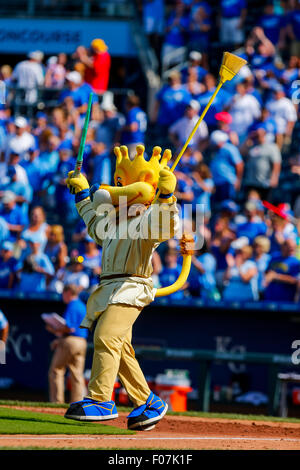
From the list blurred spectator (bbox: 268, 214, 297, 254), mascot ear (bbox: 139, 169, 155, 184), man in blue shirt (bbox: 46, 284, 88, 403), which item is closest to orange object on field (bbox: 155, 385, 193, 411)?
man in blue shirt (bbox: 46, 284, 88, 403)

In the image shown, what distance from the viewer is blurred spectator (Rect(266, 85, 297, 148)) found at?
13828mm

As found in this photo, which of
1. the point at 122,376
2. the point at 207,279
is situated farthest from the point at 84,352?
the point at 122,376

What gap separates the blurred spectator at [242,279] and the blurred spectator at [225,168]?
1.80 m

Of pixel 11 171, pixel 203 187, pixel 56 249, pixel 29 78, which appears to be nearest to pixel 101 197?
pixel 56 249

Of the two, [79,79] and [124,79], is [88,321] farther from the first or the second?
[124,79]

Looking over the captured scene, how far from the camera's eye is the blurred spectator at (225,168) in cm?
1353

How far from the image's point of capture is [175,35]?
663 inches

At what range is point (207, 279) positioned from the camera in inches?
476

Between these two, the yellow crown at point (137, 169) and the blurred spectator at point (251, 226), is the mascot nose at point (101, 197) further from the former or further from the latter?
the blurred spectator at point (251, 226)

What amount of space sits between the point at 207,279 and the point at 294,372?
1571 mm

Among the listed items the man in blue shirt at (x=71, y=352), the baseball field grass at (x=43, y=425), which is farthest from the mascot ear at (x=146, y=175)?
the man in blue shirt at (x=71, y=352)

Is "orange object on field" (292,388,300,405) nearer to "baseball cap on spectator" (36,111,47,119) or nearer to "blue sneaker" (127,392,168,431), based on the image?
"blue sneaker" (127,392,168,431)

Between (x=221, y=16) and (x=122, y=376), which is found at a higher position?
(x=221, y=16)

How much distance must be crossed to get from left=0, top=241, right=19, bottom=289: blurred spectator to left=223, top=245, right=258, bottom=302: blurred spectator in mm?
2777
